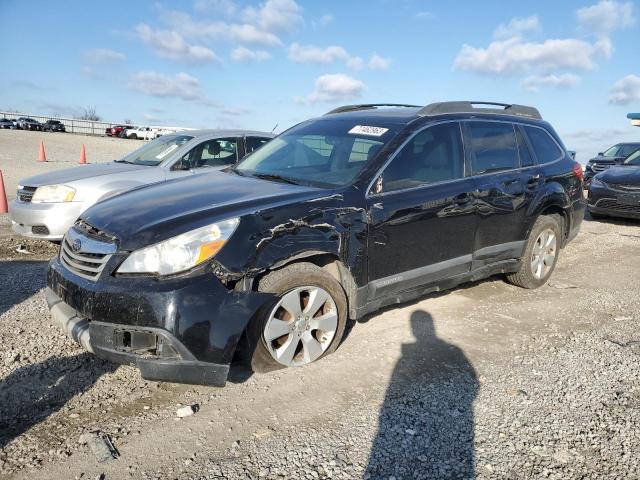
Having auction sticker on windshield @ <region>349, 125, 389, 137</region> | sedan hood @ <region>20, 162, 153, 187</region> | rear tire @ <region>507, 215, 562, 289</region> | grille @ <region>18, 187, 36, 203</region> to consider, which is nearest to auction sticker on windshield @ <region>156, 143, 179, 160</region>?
sedan hood @ <region>20, 162, 153, 187</region>

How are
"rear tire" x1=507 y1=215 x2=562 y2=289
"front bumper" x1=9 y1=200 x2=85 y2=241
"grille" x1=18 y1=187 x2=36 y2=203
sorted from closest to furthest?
→ "rear tire" x1=507 y1=215 x2=562 y2=289, "front bumper" x1=9 y1=200 x2=85 y2=241, "grille" x1=18 y1=187 x2=36 y2=203

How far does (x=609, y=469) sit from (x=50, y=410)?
3109mm

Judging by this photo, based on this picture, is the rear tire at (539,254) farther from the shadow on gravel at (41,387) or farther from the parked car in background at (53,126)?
the parked car in background at (53,126)

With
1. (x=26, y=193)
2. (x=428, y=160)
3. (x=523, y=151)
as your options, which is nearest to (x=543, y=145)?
(x=523, y=151)

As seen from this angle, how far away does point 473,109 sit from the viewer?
4.94 m

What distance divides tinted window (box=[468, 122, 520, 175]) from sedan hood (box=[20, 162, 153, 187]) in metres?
4.62

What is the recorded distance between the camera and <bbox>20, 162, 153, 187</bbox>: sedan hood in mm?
6582

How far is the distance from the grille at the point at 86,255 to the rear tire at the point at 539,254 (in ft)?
13.3

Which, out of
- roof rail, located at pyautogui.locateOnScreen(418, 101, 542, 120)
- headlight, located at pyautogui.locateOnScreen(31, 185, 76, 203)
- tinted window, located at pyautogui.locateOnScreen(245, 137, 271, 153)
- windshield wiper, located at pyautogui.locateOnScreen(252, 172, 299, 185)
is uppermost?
roof rail, located at pyautogui.locateOnScreen(418, 101, 542, 120)

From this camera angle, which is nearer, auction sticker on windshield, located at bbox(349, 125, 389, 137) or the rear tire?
auction sticker on windshield, located at bbox(349, 125, 389, 137)

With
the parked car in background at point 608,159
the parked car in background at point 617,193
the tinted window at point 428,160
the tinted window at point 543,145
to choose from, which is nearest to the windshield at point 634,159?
the parked car in background at point 617,193

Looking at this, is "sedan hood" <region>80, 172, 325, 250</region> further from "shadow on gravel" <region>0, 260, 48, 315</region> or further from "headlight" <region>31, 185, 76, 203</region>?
"headlight" <region>31, 185, 76, 203</region>

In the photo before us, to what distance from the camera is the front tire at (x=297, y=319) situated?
3.28 m

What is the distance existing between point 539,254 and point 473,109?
1789mm
